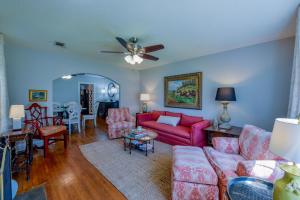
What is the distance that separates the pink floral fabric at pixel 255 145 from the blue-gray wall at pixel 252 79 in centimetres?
109

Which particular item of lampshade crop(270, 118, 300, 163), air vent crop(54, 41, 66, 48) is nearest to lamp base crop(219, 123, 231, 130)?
lampshade crop(270, 118, 300, 163)

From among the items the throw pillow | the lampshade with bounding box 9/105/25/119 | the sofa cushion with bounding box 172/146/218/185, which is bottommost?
the sofa cushion with bounding box 172/146/218/185

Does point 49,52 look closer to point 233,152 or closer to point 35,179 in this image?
point 35,179

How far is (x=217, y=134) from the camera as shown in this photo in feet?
10.1

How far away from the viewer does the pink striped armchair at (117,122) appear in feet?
13.8

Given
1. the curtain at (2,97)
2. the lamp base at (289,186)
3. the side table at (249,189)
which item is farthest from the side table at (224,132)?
the curtain at (2,97)

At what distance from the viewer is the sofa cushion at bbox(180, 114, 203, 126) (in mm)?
3864

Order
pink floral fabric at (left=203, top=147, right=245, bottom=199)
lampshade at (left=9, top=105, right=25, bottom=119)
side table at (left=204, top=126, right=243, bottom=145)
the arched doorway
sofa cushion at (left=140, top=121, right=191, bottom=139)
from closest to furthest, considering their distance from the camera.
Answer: pink floral fabric at (left=203, top=147, right=245, bottom=199)
lampshade at (left=9, top=105, right=25, bottom=119)
side table at (left=204, top=126, right=243, bottom=145)
sofa cushion at (left=140, top=121, right=191, bottom=139)
the arched doorway

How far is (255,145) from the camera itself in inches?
75.5

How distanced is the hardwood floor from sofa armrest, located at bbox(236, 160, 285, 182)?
1.54m

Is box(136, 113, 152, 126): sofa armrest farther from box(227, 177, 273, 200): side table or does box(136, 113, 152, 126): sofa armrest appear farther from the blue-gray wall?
box(227, 177, 273, 200): side table

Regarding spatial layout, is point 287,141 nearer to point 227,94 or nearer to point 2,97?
point 227,94

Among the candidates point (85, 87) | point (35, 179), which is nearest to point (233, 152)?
point (35, 179)

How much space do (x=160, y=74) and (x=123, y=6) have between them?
340cm
